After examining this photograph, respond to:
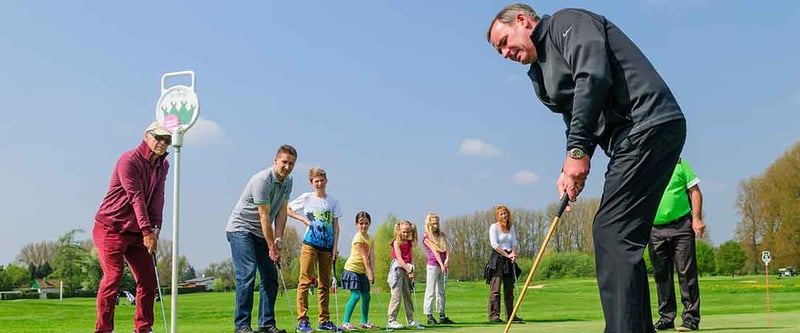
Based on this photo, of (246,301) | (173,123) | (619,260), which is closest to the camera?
(619,260)

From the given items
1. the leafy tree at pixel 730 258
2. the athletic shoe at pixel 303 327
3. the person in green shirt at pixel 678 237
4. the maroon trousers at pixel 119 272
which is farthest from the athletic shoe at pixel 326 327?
the leafy tree at pixel 730 258

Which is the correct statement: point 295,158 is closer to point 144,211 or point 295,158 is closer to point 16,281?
point 144,211

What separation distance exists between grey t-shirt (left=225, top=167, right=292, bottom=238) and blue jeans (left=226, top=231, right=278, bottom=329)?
7cm

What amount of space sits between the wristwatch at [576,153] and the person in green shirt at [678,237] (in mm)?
4789

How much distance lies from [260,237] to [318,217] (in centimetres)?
125

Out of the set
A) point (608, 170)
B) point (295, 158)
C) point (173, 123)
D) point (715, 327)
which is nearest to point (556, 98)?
point (608, 170)

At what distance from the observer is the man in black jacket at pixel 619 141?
364 cm

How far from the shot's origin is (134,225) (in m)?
6.82

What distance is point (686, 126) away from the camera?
3.79m

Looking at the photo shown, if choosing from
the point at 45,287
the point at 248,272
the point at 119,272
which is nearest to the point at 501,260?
the point at 248,272

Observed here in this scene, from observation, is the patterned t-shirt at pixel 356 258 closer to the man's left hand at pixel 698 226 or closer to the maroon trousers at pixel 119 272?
the maroon trousers at pixel 119 272

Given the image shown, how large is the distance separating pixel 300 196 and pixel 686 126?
246 inches

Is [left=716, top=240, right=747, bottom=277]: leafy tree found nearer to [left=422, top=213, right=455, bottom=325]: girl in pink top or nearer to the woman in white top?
the woman in white top

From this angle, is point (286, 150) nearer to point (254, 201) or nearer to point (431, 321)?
point (254, 201)
